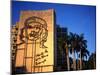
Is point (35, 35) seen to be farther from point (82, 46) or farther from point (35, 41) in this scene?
point (82, 46)

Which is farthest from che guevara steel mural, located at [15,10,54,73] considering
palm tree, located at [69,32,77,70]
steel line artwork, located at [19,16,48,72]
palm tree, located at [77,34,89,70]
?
palm tree, located at [77,34,89,70]

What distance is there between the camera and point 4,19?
8.74ft

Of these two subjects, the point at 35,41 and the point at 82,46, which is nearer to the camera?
the point at 35,41

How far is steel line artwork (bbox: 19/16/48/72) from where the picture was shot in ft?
9.29

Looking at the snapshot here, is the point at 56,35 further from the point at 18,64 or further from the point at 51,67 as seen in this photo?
the point at 18,64

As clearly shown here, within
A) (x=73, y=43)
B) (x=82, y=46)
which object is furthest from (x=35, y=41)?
→ (x=82, y=46)

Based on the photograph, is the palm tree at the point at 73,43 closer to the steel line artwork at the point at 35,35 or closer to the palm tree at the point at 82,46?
the palm tree at the point at 82,46

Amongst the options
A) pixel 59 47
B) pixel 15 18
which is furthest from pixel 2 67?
pixel 59 47

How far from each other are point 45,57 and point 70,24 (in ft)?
2.02

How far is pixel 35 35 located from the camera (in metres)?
2.87

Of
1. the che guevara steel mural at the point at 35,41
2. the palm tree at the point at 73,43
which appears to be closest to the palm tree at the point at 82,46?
the palm tree at the point at 73,43

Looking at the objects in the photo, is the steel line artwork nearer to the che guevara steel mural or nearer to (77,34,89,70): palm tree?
the che guevara steel mural

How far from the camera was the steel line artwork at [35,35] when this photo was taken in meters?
2.83

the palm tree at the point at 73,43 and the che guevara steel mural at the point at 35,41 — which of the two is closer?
the che guevara steel mural at the point at 35,41
